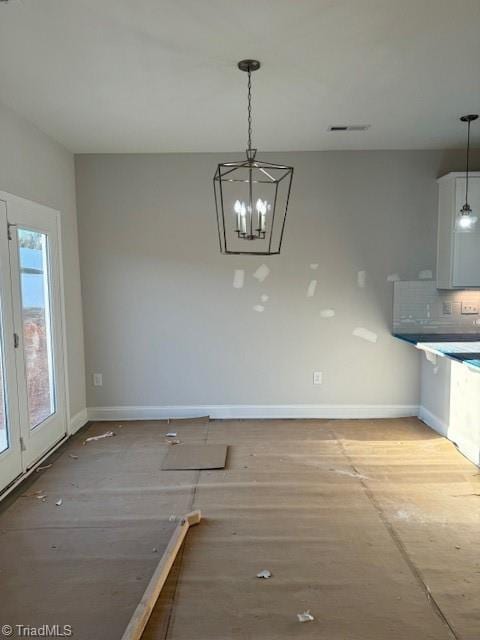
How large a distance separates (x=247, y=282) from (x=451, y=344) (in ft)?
6.36

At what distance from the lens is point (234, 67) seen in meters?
2.51

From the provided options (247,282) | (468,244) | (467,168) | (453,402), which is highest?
(467,168)

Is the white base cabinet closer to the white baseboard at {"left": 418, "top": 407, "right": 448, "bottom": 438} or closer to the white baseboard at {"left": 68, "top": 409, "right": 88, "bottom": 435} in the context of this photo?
the white baseboard at {"left": 418, "top": 407, "right": 448, "bottom": 438}

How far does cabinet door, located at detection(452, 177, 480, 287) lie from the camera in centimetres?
393

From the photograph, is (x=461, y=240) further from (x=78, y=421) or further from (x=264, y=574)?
(x=78, y=421)

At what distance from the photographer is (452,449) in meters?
3.62

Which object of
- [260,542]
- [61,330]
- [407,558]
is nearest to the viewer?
[407,558]

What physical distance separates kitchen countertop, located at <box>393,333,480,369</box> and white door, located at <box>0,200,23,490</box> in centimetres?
316

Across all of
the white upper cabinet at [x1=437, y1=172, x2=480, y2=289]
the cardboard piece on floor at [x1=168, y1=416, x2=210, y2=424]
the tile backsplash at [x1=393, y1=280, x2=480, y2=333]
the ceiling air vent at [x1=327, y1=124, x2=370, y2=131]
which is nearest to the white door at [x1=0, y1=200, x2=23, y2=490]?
the cardboard piece on floor at [x1=168, y1=416, x2=210, y2=424]

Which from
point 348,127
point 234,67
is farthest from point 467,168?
point 234,67

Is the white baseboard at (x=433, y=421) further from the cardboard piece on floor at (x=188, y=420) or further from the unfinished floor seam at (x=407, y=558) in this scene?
the cardboard piece on floor at (x=188, y=420)

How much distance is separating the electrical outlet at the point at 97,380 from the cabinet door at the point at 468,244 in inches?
140

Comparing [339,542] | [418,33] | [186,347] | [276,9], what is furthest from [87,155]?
[339,542]

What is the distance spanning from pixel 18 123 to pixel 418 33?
2726 mm
